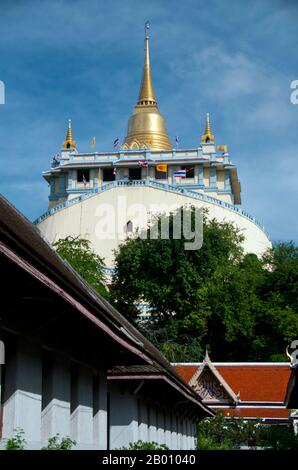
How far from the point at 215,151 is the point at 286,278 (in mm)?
26797

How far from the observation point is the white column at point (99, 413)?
44.0ft

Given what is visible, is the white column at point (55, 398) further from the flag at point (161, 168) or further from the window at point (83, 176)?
the window at point (83, 176)

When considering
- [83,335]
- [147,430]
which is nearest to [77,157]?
[147,430]

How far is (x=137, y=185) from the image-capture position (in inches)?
2810

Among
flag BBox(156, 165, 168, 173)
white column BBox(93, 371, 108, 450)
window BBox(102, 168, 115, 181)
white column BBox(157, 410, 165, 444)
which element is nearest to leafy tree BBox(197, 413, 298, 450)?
white column BBox(157, 410, 165, 444)

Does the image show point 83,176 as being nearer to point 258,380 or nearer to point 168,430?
point 258,380


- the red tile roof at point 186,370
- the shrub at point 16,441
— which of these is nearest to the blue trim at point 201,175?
the red tile roof at point 186,370

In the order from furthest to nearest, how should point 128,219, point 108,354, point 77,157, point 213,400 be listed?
point 77,157 < point 128,219 < point 213,400 < point 108,354

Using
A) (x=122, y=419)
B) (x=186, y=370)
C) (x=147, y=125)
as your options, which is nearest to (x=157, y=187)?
(x=147, y=125)

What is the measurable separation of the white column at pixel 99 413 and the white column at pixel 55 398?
250 cm

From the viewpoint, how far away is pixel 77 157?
257 ft

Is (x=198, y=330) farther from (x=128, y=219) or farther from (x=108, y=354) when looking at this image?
(x=108, y=354)

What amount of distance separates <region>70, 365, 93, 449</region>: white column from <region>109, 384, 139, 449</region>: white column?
272 centimetres

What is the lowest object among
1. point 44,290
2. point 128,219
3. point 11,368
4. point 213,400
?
point 11,368
